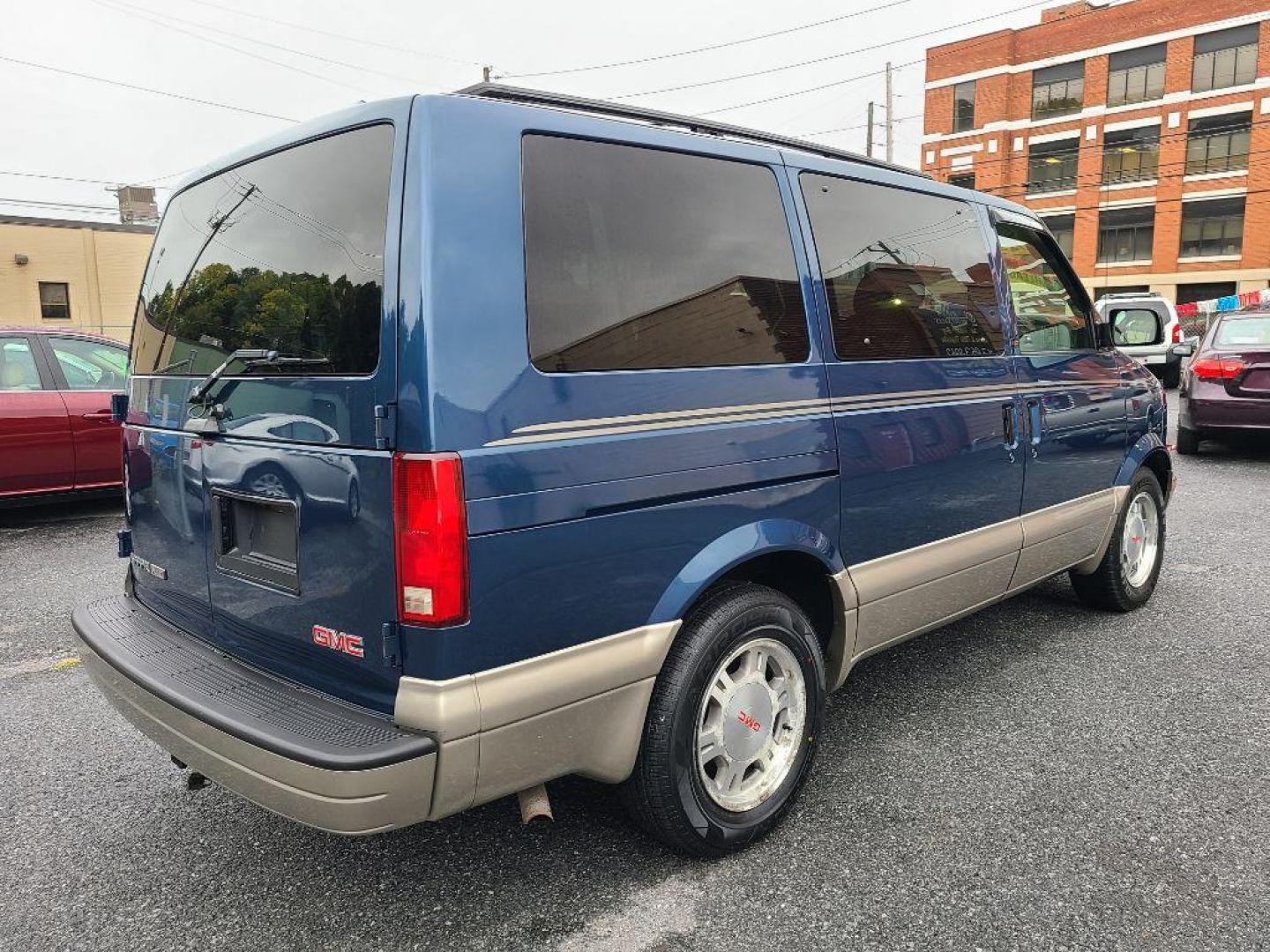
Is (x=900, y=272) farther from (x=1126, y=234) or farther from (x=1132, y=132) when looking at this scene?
(x=1132, y=132)

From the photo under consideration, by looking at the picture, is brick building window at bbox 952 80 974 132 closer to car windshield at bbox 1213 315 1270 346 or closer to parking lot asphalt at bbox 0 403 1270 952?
car windshield at bbox 1213 315 1270 346

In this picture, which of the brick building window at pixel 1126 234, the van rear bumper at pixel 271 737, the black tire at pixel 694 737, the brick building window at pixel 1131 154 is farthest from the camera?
the brick building window at pixel 1126 234

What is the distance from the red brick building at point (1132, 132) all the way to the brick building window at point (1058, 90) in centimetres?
5

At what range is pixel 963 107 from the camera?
45.5 m

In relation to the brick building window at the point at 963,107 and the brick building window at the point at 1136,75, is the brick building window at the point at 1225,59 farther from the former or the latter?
the brick building window at the point at 963,107

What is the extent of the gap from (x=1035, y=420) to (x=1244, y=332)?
316 inches

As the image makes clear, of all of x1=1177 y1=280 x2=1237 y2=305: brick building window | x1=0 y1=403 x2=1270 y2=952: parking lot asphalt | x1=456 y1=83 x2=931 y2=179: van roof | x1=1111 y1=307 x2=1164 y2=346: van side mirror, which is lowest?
x1=0 y1=403 x2=1270 y2=952: parking lot asphalt

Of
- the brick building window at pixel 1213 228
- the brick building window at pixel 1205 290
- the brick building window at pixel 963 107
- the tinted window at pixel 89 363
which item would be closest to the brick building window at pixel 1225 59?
the brick building window at pixel 1213 228

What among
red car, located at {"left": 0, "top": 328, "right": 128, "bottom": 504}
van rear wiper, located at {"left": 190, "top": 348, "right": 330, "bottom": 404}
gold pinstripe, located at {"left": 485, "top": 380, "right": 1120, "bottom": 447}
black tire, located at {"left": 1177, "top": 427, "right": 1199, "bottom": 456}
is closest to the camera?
gold pinstripe, located at {"left": 485, "top": 380, "right": 1120, "bottom": 447}

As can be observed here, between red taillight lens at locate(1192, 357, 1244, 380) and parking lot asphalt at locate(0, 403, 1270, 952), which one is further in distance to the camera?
red taillight lens at locate(1192, 357, 1244, 380)

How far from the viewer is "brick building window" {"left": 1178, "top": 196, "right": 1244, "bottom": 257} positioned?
129 ft

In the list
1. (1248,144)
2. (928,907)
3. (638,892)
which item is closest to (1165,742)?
(928,907)

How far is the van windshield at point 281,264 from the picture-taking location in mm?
2135

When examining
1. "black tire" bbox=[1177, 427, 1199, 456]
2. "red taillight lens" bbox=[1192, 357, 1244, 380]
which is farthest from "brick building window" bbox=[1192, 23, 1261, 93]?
"red taillight lens" bbox=[1192, 357, 1244, 380]
